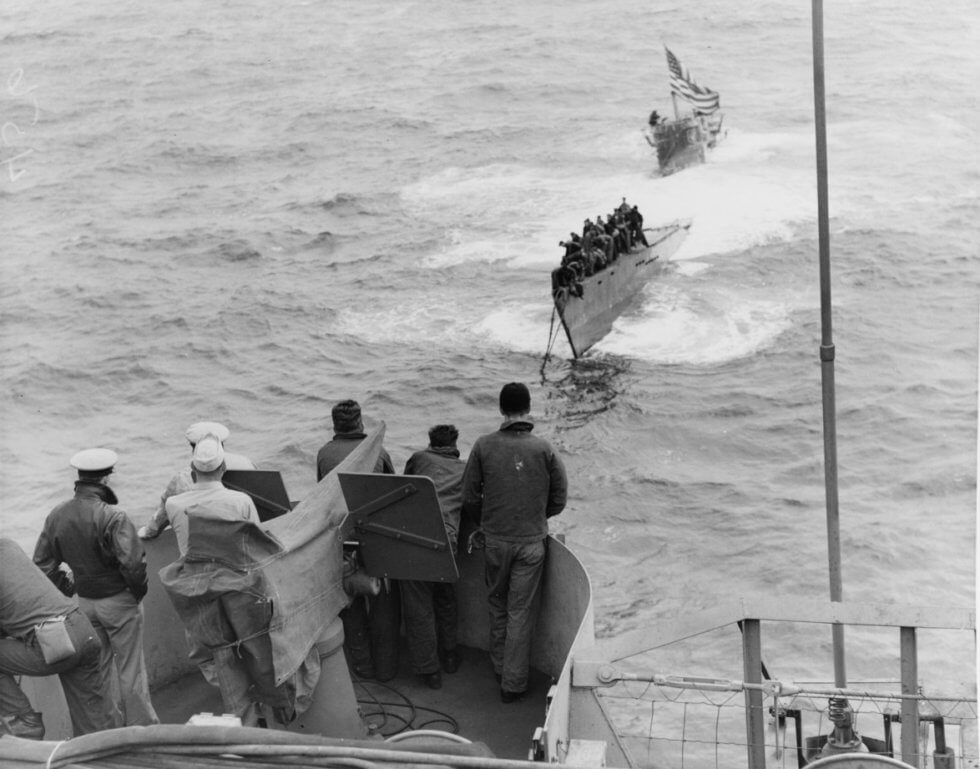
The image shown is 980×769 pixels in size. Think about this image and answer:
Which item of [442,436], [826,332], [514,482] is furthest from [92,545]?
[826,332]

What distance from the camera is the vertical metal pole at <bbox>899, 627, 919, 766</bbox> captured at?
623cm

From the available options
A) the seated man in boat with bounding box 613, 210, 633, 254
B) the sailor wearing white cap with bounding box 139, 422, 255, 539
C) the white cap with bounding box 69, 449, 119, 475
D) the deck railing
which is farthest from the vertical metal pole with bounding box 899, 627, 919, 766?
the seated man in boat with bounding box 613, 210, 633, 254

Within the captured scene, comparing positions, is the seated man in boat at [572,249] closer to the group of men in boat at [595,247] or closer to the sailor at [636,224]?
the group of men in boat at [595,247]

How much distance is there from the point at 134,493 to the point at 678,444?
997 centimetres

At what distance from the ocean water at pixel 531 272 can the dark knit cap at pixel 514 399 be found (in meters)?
12.0

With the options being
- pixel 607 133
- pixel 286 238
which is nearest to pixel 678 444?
pixel 286 238

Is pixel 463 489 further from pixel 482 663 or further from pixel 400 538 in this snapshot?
pixel 482 663

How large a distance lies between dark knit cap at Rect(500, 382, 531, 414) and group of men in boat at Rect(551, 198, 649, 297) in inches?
774

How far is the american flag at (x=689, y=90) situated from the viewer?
3709 cm

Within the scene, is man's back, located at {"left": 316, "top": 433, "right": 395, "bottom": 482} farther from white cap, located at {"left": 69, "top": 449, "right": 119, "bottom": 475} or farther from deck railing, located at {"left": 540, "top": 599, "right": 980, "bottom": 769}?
deck railing, located at {"left": 540, "top": 599, "right": 980, "bottom": 769}

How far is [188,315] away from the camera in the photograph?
35750mm

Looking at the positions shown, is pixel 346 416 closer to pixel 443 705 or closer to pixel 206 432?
pixel 206 432

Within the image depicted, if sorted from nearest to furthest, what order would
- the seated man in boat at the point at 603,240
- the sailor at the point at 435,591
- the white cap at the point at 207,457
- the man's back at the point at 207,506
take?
the man's back at the point at 207,506, the white cap at the point at 207,457, the sailor at the point at 435,591, the seated man in boat at the point at 603,240

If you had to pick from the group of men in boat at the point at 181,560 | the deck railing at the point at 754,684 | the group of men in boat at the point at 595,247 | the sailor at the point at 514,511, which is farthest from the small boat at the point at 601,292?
the deck railing at the point at 754,684
